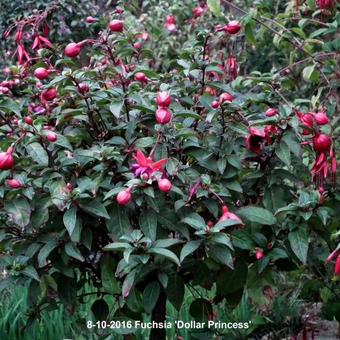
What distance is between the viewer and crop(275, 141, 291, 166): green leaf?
1.80m

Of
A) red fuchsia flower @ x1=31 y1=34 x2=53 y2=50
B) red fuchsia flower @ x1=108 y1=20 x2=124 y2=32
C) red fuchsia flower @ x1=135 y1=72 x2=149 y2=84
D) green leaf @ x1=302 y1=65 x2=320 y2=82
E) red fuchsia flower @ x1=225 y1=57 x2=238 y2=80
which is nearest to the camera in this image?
red fuchsia flower @ x1=108 y1=20 x2=124 y2=32

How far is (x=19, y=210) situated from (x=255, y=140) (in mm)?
660

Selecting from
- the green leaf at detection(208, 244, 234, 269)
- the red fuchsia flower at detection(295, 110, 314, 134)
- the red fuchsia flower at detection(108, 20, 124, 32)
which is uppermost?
the red fuchsia flower at detection(108, 20, 124, 32)

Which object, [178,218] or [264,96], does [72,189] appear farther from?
[264,96]

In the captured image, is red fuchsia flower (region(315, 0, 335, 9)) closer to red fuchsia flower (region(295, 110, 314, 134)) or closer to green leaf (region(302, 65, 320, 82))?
green leaf (region(302, 65, 320, 82))

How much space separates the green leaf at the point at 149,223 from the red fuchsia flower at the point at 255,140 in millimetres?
347

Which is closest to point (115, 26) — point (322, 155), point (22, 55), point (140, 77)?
point (140, 77)

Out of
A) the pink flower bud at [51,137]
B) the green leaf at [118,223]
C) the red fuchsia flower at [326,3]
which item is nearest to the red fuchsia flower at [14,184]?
the pink flower bud at [51,137]

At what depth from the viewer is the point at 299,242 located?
1769 millimetres

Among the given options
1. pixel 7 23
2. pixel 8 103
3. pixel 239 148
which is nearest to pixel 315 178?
pixel 239 148

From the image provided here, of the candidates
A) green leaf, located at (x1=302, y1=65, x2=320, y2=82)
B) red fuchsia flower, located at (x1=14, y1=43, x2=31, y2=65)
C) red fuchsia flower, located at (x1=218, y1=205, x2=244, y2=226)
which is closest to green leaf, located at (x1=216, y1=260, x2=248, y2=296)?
red fuchsia flower, located at (x1=218, y1=205, x2=244, y2=226)

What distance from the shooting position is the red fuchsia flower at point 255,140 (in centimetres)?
183

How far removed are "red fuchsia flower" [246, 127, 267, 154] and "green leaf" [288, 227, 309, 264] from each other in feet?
0.84

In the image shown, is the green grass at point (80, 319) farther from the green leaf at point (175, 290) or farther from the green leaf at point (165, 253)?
the green leaf at point (165, 253)
